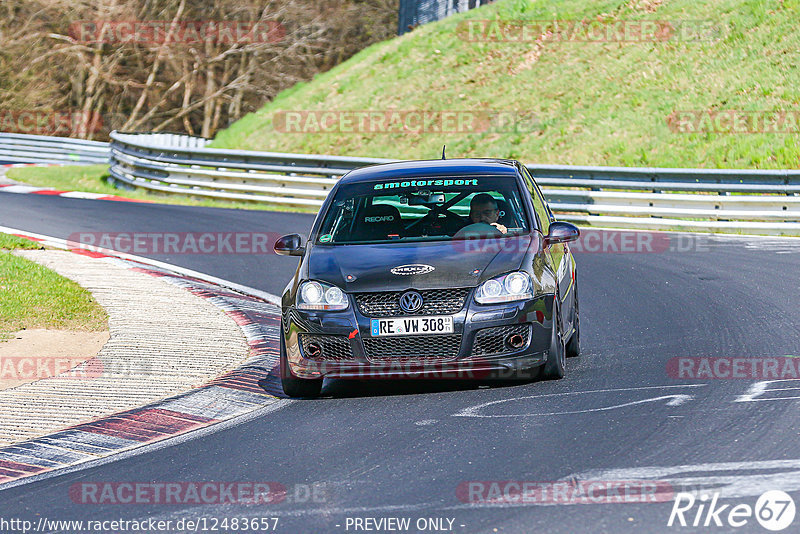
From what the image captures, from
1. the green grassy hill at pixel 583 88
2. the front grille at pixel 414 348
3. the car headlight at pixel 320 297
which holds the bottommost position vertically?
the front grille at pixel 414 348

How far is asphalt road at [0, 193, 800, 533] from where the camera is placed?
520 cm

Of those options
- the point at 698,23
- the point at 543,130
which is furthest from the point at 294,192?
the point at 698,23

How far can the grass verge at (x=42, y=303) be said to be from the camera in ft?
35.0

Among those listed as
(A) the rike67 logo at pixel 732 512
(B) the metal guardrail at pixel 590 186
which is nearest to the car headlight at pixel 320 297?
(A) the rike67 logo at pixel 732 512

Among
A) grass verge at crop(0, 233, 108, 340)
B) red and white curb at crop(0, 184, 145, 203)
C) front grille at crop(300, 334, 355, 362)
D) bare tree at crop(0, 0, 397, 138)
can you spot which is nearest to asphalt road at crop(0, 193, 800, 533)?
front grille at crop(300, 334, 355, 362)

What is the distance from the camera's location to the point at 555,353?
7.88 m

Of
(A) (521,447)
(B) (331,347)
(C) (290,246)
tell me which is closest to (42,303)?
(C) (290,246)

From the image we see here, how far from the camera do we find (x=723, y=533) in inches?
184

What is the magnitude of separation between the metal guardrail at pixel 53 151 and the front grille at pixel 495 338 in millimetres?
32559

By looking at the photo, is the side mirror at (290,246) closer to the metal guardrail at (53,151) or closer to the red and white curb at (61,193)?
the red and white curb at (61,193)

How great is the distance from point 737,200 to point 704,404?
40.2ft

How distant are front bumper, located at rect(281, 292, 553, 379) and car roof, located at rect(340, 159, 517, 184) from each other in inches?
64.6

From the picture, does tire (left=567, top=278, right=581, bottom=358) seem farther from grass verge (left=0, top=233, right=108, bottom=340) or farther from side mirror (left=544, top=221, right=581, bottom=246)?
grass verge (left=0, top=233, right=108, bottom=340)

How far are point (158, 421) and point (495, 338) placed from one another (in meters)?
2.27
